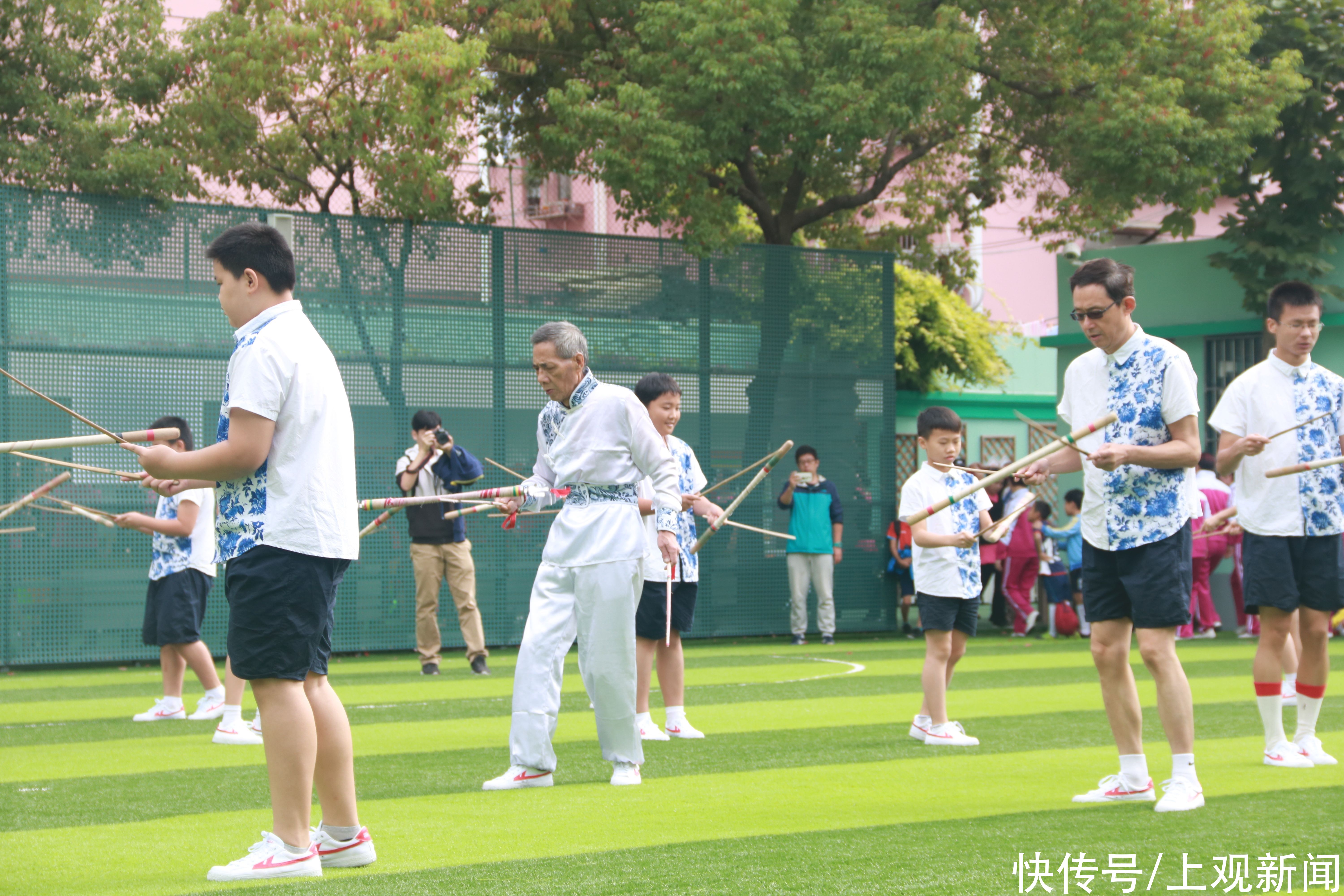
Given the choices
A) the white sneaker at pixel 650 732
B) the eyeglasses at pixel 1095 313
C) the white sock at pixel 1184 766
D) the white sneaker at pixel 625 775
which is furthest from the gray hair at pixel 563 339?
the white sock at pixel 1184 766

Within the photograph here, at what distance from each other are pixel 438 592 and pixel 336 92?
18.1ft

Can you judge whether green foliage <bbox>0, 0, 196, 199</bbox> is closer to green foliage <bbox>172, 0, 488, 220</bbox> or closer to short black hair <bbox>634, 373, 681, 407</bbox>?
green foliage <bbox>172, 0, 488, 220</bbox>

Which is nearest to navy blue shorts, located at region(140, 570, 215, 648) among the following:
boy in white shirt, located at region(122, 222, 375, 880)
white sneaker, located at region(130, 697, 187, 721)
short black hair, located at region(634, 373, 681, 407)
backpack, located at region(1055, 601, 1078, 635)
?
white sneaker, located at region(130, 697, 187, 721)

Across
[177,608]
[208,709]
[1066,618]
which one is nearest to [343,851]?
[177,608]

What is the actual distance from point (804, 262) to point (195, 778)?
460 inches

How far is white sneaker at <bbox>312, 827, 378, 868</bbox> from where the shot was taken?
4.86 metres

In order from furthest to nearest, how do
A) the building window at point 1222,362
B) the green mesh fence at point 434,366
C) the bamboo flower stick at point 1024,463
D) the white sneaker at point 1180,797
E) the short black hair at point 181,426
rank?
the building window at point 1222,362 → the green mesh fence at point 434,366 → the short black hair at point 181,426 → the white sneaker at point 1180,797 → the bamboo flower stick at point 1024,463

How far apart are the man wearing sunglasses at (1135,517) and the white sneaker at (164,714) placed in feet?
19.8

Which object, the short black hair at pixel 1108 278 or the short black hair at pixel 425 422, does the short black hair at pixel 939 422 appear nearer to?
the short black hair at pixel 1108 278

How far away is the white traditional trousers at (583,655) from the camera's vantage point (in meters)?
6.61

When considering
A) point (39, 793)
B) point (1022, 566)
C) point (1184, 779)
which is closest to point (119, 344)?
point (39, 793)

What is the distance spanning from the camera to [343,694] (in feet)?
37.0

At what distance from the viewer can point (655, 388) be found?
817 centimetres

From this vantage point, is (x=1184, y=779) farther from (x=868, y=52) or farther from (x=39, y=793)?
(x=868, y=52)
